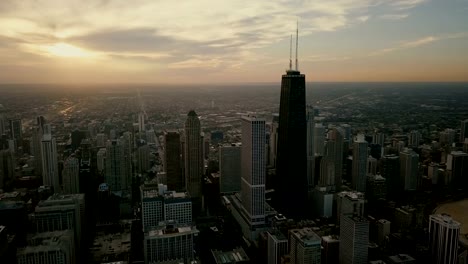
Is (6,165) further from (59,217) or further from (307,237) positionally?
(307,237)

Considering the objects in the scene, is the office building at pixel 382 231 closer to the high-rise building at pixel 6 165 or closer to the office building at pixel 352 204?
the office building at pixel 352 204

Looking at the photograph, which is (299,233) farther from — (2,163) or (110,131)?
(2,163)

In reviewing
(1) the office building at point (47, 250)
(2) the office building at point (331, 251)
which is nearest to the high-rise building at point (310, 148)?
(2) the office building at point (331, 251)

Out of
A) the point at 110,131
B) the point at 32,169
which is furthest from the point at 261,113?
the point at 32,169

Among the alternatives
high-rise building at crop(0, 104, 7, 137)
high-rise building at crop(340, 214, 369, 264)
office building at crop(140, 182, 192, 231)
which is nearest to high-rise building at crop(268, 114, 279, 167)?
office building at crop(140, 182, 192, 231)

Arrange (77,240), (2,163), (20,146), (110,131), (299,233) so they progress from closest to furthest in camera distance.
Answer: (299,233)
(77,240)
(2,163)
(20,146)
(110,131)
